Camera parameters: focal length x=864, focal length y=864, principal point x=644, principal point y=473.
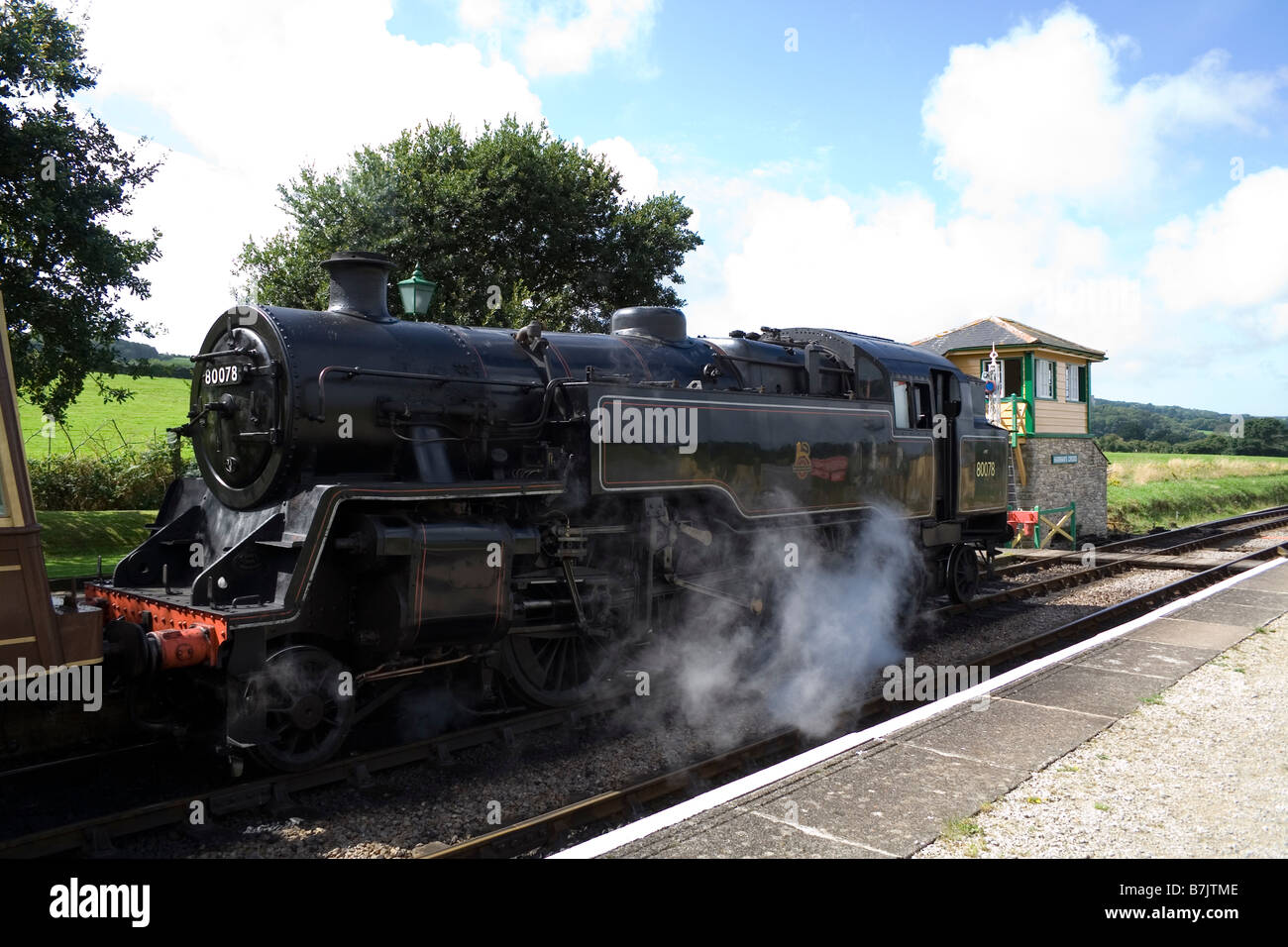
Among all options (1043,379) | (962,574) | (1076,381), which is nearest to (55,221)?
(962,574)

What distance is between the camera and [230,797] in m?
4.87

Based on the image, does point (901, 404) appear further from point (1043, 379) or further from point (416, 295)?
point (1043, 379)

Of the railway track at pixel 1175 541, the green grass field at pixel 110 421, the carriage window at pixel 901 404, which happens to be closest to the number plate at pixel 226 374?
the carriage window at pixel 901 404

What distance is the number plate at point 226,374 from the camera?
5.73 metres

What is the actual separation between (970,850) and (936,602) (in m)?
7.91

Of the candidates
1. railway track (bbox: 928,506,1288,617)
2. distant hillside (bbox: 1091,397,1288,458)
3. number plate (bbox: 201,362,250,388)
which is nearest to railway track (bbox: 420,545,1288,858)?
railway track (bbox: 928,506,1288,617)

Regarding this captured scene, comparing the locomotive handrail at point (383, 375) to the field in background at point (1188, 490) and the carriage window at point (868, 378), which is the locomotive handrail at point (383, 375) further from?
the field in background at point (1188, 490)

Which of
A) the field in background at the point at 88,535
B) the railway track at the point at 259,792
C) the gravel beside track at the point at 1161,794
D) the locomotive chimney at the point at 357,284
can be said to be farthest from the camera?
the field in background at the point at 88,535

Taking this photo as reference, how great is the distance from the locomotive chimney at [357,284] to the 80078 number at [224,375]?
80cm

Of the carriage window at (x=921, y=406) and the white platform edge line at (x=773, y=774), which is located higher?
the carriage window at (x=921, y=406)

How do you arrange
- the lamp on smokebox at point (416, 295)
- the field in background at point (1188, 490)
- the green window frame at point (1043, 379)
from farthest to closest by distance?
the field in background at point (1188, 490) < the green window frame at point (1043, 379) < the lamp on smokebox at point (416, 295)

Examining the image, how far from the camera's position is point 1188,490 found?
29.1m

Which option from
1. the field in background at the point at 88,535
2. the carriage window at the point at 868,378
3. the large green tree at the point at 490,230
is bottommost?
the field in background at the point at 88,535

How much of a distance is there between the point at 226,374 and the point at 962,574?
8725 mm
